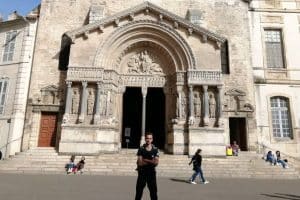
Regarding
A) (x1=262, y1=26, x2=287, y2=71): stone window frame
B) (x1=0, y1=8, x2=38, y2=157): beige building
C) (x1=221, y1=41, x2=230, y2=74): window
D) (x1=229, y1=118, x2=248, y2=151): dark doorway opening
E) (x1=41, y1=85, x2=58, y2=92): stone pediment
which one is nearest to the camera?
(x1=0, y1=8, x2=38, y2=157): beige building

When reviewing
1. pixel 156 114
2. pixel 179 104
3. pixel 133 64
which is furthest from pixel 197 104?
pixel 133 64

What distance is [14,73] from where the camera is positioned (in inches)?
713

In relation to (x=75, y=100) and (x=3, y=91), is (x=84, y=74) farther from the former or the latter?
(x=3, y=91)

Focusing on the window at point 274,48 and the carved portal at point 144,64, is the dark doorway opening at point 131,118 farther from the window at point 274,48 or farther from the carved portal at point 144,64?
the window at point 274,48

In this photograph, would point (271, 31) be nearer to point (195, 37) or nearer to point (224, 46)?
point (224, 46)

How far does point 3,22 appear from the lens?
19188 millimetres

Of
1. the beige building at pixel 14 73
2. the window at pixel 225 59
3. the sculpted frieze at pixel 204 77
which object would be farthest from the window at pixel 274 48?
the beige building at pixel 14 73

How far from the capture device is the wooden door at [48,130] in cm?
1702

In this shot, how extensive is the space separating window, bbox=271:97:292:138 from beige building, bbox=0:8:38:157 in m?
16.2

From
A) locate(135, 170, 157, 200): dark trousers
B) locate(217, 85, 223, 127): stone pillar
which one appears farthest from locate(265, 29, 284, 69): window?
locate(135, 170, 157, 200): dark trousers

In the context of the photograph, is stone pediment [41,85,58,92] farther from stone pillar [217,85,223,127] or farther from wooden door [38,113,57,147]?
stone pillar [217,85,223,127]

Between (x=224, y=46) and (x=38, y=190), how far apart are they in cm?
1549

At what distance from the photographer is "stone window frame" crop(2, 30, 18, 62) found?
18744mm

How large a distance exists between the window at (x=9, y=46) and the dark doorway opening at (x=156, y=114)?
32.0ft
